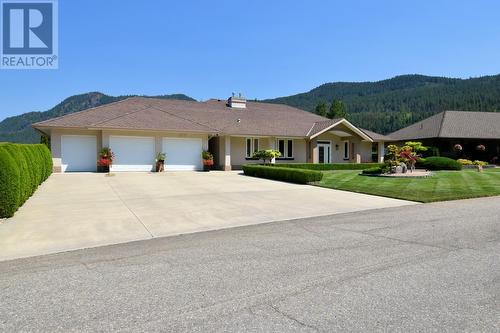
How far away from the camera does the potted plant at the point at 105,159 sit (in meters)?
23.0

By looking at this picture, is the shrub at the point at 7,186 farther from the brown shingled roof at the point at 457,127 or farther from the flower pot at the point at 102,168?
the brown shingled roof at the point at 457,127

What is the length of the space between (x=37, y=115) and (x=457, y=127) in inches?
5041

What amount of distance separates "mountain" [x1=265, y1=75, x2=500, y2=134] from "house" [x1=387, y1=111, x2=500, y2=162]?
38.3 m

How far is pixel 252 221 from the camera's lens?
347 inches

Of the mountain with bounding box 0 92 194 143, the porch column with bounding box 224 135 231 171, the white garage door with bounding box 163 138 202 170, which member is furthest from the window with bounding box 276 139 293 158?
the mountain with bounding box 0 92 194 143

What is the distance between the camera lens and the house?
36.9 meters

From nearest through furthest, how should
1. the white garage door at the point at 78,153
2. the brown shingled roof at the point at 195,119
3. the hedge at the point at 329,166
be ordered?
the white garage door at the point at 78,153, the brown shingled roof at the point at 195,119, the hedge at the point at 329,166

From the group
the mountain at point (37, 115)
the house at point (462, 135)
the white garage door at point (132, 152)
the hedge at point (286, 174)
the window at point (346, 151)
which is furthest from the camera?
the mountain at point (37, 115)

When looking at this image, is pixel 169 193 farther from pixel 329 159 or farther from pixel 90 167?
pixel 329 159

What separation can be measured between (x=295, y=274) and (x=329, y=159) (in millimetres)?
28591

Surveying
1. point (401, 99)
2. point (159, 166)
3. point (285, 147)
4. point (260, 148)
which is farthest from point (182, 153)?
point (401, 99)

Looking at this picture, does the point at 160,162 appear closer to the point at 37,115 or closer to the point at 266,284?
the point at 266,284

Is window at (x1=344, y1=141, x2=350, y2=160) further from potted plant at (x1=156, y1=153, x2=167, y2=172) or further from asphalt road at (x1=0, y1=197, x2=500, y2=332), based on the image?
asphalt road at (x1=0, y1=197, x2=500, y2=332)

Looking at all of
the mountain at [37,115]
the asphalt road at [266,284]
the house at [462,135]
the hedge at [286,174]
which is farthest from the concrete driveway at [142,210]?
the mountain at [37,115]
